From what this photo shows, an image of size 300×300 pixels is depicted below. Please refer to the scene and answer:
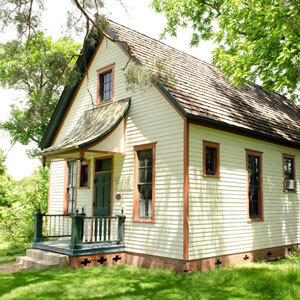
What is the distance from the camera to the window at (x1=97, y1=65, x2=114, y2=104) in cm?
1305

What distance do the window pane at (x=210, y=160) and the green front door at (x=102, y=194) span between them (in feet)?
11.5

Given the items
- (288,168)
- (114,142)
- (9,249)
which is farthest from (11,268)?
(288,168)

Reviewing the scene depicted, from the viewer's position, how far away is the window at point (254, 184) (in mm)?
11930

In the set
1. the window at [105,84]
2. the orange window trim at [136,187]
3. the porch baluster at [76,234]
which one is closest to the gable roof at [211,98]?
the window at [105,84]

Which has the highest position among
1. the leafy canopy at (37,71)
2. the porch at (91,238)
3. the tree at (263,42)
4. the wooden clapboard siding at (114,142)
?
the tree at (263,42)

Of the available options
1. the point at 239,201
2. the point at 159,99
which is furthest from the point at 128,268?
the point at 159,99

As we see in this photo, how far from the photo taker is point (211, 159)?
10.6 m

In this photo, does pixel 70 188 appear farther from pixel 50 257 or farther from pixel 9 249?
pixel 50 257

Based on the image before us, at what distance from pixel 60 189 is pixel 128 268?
5811mm

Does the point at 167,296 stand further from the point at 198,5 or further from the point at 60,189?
the point at 198,5

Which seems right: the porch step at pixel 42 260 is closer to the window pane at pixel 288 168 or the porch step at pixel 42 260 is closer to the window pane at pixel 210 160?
the window pane at pixel 210 160

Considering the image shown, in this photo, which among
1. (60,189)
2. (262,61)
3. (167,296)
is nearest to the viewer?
(167,296)

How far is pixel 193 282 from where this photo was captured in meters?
8.28

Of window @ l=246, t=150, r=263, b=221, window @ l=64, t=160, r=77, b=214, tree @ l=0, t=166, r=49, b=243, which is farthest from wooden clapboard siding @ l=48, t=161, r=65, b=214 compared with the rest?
window @ l=246, t=150, r=263, b=221
